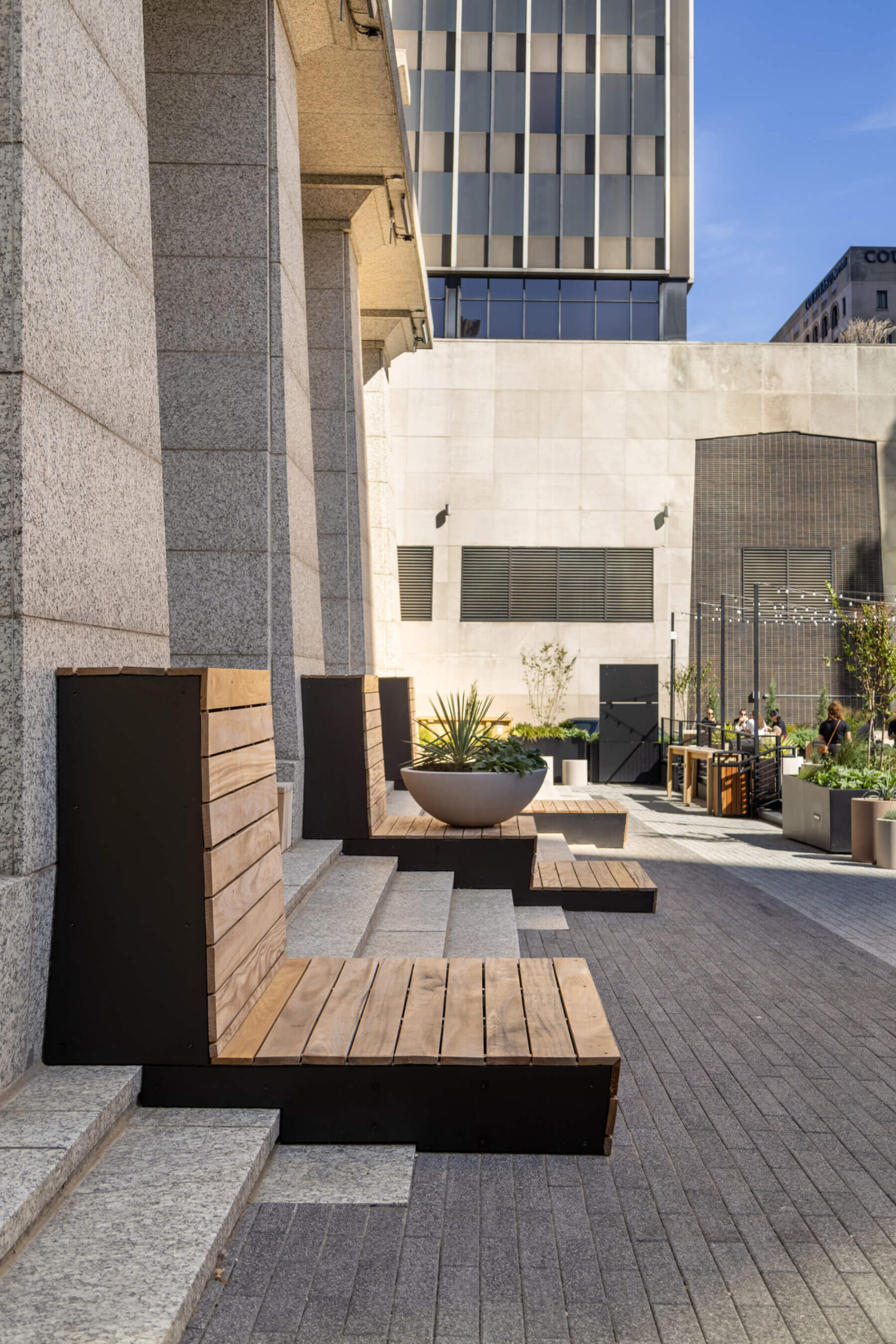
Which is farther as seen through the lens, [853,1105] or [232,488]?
[232,488]

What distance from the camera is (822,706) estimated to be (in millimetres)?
23688

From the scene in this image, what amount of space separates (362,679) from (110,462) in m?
3.58

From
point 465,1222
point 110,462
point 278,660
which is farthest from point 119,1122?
point 278,660

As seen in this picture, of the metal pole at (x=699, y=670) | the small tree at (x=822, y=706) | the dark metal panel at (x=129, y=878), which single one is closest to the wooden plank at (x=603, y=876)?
the dark metal panel at (x=129, y=878)

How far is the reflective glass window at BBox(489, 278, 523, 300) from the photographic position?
89.7ft

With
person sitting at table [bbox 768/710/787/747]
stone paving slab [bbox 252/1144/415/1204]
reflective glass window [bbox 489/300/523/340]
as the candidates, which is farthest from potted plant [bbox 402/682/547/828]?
reflective glass window [bbox 489/300/523/340]

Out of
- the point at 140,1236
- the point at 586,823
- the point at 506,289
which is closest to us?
the point at 140,1236

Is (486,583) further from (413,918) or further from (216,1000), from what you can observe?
(216,1000)

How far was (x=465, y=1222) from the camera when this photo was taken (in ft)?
9.96

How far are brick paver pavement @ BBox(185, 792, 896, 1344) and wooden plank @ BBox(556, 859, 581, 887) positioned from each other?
277 cm

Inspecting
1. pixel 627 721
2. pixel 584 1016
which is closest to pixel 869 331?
pixel 627 721

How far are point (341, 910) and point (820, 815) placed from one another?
8.22m

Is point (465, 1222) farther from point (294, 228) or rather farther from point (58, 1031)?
point (294, 228)

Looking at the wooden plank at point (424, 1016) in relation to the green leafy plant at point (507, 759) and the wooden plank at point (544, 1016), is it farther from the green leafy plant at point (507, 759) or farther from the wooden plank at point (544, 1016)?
the green leafy plant at point (507, 759)
